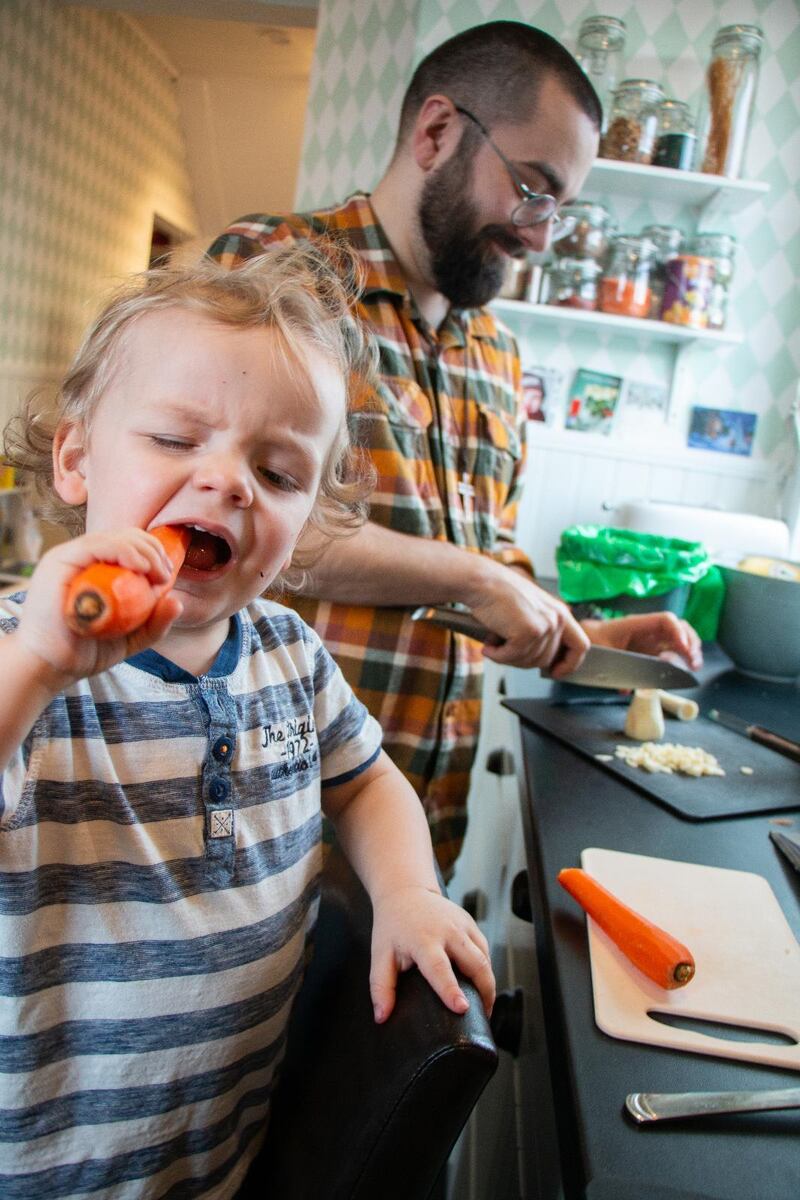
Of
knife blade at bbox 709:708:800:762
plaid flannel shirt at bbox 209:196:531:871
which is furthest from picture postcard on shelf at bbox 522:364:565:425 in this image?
knife blade at bbox 709:708:800:762

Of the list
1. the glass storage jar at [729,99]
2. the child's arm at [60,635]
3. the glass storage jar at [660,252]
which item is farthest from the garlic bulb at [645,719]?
the glass storage jar at [729,99]

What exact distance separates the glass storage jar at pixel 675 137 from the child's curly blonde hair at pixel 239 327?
1.68 meters

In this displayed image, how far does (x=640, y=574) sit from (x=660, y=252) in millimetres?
1211

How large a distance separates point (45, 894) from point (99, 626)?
0.30 m

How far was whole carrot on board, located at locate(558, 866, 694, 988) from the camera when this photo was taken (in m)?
0.61

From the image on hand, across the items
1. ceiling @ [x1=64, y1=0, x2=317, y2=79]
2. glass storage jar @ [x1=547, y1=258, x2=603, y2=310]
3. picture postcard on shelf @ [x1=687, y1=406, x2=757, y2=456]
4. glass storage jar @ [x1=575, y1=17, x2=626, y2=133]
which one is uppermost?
ceiling @ [x1=64, y1=0, x2=317, y2=79]

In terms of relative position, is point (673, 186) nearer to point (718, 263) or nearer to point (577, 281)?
point (718, 263)

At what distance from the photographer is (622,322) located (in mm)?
2416

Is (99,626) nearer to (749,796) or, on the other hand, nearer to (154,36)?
(749,796)

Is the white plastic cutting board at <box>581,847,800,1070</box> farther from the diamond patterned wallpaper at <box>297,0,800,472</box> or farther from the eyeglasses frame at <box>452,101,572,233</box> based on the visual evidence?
the diamond patterned wallpaper at <box>297,0,800,472</box>

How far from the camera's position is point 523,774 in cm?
105

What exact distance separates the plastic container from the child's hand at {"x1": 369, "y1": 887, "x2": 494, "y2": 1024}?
2059mm

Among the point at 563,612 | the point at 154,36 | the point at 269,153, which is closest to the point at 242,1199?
the point at 563,612

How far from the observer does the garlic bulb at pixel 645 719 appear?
119cm
